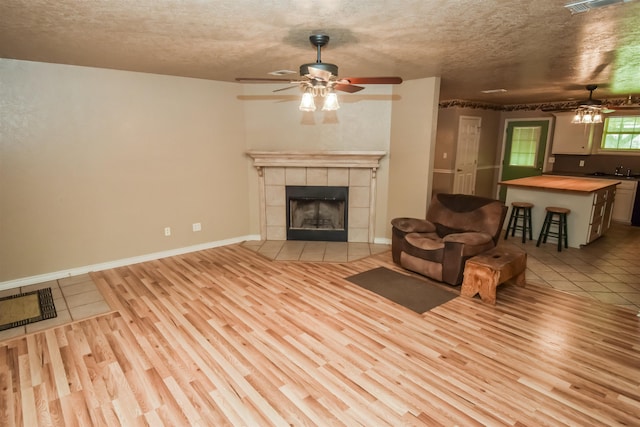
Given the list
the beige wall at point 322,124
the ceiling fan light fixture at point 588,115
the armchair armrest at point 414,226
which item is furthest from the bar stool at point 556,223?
the beige wall at point 322,124

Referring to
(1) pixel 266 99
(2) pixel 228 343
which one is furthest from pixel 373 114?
(2) pixel 228 343

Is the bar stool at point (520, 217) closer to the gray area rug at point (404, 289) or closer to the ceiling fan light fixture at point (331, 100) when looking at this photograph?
the gray area rug at point (404, 289)

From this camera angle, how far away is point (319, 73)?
269 centimetres

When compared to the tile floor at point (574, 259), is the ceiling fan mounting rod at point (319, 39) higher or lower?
higher

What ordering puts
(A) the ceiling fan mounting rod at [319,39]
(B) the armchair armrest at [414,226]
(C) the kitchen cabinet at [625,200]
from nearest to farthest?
(A) the ceiling fan mounting rod at [319,39], (B) the armchair armrest at [414,226], (C) the kitchen cabinet at [625,200]

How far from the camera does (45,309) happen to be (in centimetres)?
335

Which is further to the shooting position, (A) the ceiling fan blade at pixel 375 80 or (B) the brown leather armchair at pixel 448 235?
(B) the brown leather armchair at pixel 448 235

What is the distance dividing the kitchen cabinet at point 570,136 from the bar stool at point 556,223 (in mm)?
2756

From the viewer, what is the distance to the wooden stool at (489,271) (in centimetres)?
346

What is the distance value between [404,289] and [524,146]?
22.0 ft

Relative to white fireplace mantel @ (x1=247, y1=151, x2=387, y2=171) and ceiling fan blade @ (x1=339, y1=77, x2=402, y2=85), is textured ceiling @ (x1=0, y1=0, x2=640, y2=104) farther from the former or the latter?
white fireplace mantel @ (x1=247, y1=151, x2=387, y2=171)

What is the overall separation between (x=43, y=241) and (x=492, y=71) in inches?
223

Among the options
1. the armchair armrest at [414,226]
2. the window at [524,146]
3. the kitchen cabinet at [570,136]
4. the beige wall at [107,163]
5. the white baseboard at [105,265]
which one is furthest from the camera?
the window at [524,146]

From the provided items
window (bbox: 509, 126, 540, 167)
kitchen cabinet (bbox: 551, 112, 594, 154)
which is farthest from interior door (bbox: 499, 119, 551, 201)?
kitchen cabinet (bbox: 551, 112, 594, 154)
